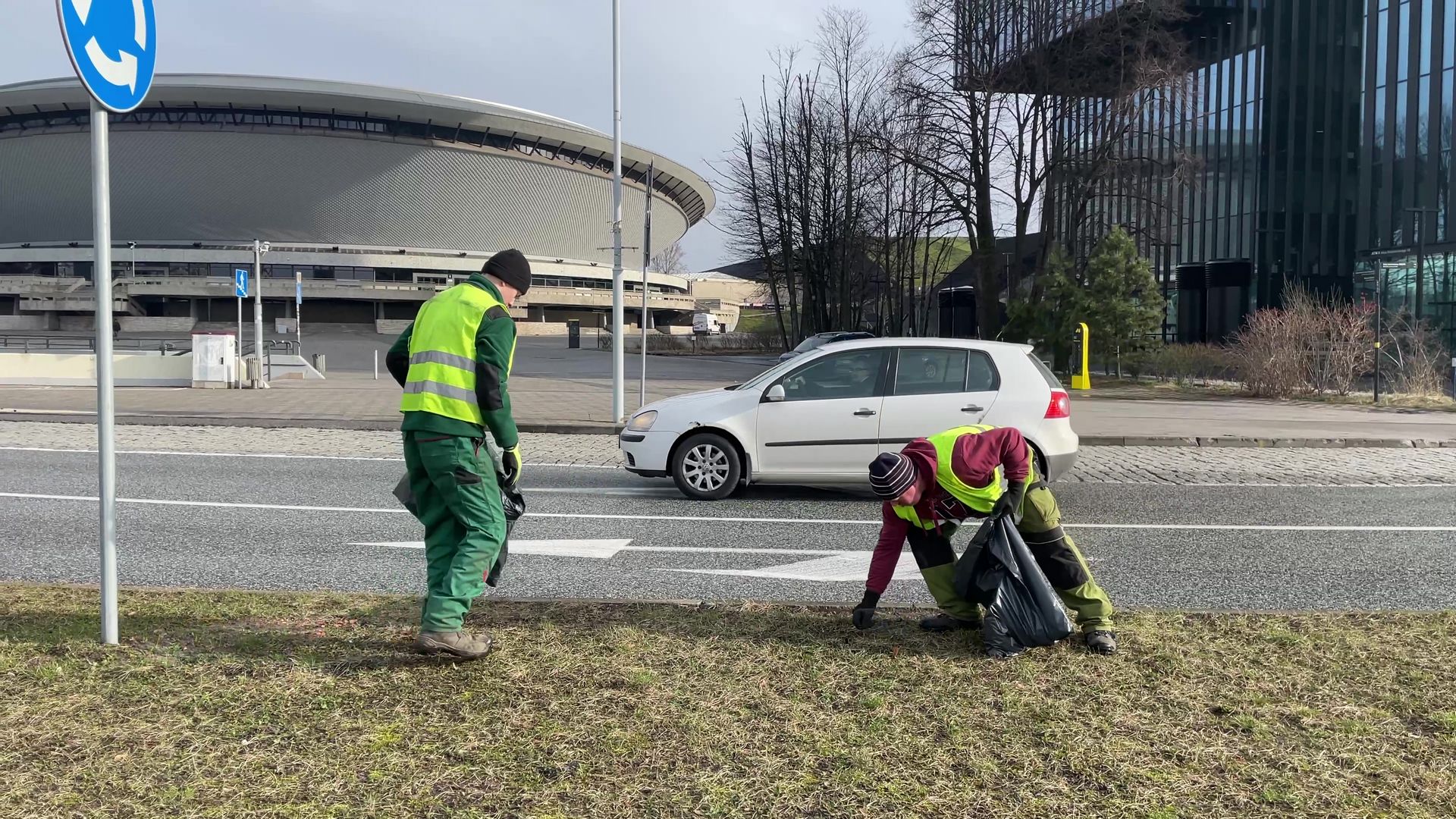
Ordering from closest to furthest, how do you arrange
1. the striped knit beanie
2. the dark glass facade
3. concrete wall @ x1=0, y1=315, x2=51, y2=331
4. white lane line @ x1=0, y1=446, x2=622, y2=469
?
the striped knit beanie → white lane line @ x1=0, y1=446, x2=622, y2=469 → the dark glass facade → concrete wall @ x1=0, y1=315, x2=51, y2=331

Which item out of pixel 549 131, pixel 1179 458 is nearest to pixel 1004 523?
pixel 1179 458

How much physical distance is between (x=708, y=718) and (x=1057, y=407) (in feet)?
21.5

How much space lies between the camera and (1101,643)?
4.57 metres

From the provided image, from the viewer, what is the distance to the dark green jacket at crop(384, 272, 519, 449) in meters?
4.19

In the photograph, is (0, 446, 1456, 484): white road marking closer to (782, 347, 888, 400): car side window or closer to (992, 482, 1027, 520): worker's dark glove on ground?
(782, 347, 888, 400): car side window

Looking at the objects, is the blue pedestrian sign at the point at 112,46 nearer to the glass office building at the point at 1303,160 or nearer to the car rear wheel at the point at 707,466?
the car rear wheel at the point at 707,466

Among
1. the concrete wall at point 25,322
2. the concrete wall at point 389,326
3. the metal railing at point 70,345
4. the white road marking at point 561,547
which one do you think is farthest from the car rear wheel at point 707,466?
the concrete wall at point 25,322

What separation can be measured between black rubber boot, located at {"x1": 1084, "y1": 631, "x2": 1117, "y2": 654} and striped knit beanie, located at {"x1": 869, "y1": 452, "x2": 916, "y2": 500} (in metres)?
1.14

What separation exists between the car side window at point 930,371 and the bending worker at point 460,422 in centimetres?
580

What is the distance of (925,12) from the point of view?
105ft

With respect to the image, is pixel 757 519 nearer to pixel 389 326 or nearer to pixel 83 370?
pixel 83 370

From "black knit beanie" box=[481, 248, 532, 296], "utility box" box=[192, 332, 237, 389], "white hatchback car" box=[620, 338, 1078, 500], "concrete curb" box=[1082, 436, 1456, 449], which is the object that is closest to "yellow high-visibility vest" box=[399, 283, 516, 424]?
"black knit beanie" box=[481, 248, 532, 296]

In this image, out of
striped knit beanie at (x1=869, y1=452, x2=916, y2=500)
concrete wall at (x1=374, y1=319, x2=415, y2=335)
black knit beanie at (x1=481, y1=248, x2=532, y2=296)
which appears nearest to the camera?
striped knit beanie at (x1=869, y1=452, x2=916, y2=500)

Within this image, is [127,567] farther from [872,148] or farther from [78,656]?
[872,148]
